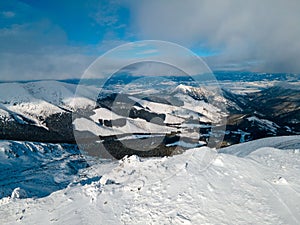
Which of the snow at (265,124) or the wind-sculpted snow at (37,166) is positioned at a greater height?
the snow at (265,124)

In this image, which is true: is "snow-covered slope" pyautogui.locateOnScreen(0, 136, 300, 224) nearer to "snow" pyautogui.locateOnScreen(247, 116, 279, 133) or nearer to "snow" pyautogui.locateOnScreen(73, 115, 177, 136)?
"snow" pyautogui.locateOnScreen(73, 115, 177, 136)

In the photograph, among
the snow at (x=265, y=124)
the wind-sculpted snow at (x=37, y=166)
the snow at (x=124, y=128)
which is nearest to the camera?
the wind-sculpted snow at (x=37, y=166)

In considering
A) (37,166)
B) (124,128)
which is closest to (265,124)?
(124,128)

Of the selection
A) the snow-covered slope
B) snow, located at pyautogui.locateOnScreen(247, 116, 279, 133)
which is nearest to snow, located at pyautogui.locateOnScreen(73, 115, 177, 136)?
snow, located at pyautogui.locateOnScreen(247, 116, 279, 133)

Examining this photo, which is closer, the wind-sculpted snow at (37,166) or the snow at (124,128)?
Answer: the wind-sculpted snow at (37,166)

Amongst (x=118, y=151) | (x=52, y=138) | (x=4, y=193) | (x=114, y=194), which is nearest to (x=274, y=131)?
(x=118, y=151)

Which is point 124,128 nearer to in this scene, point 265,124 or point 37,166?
point 37,166

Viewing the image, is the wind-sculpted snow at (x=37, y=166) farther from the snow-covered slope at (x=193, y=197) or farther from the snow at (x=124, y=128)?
the snow at (x=124, y=128)

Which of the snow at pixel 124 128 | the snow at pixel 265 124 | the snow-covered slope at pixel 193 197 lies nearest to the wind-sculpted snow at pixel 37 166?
the snow-covered slope at pixel 193 197
